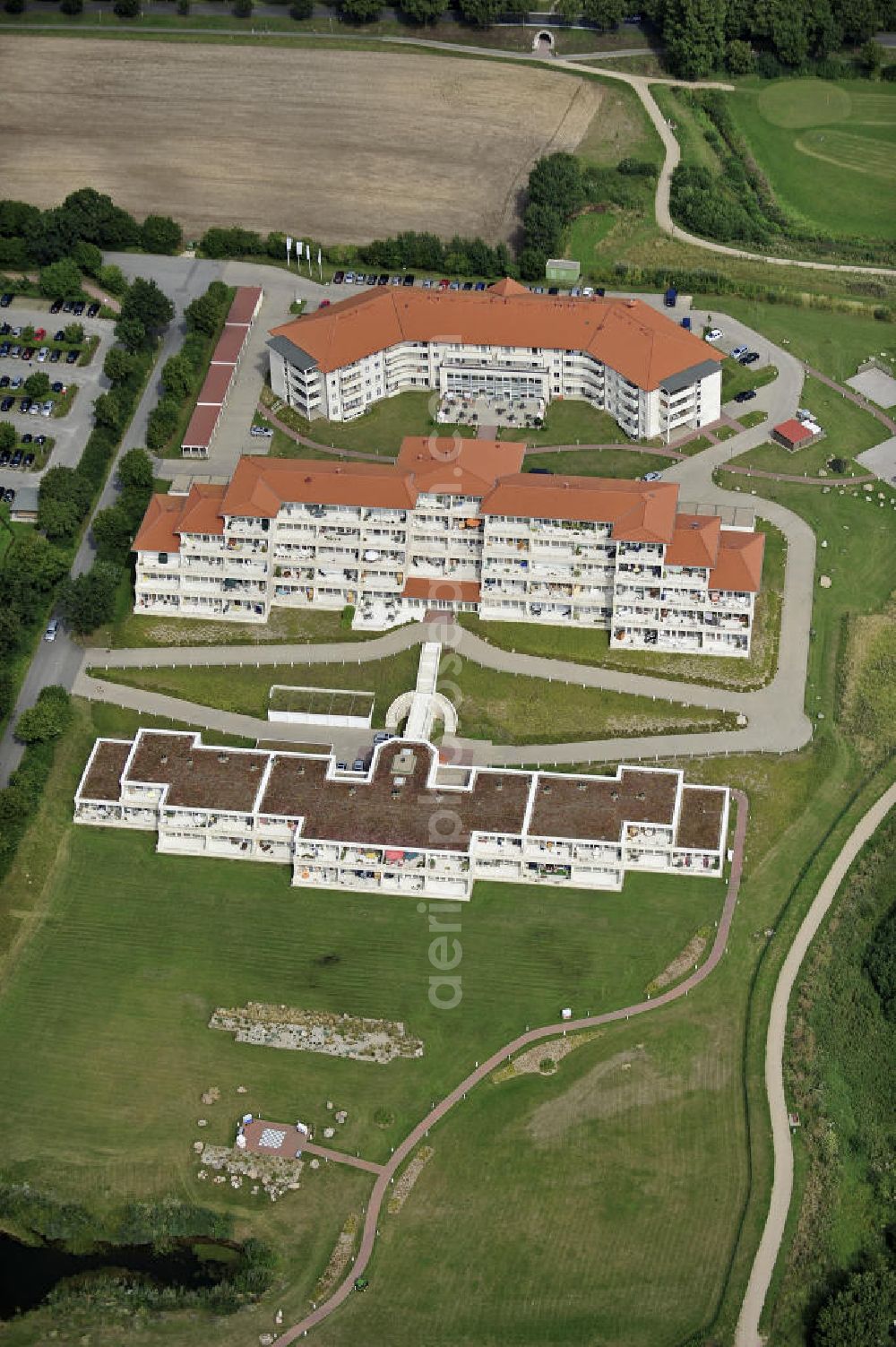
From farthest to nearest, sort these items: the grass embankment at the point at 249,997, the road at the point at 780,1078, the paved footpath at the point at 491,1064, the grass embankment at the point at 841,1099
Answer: the grass embankment at the point at 249,997, the grass embankment at the point at 841,1099, the paved footpath at the point at 491,1064, the road at the point at 780,1078

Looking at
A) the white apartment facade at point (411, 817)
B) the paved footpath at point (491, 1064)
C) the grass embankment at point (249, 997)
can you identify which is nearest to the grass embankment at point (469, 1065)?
the grass embankment at point (249, 997)

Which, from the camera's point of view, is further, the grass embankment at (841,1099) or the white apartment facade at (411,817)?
the white apartment facade at (411,817)

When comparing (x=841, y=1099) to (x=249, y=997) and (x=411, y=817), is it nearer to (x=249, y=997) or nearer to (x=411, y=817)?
(x=411, y=817)

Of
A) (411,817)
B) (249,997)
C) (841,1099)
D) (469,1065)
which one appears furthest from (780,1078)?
(249,997)

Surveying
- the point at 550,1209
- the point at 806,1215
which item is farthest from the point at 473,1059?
the point at 806,1215

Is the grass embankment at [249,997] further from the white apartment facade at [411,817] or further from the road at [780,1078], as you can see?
the road at [780,1078]

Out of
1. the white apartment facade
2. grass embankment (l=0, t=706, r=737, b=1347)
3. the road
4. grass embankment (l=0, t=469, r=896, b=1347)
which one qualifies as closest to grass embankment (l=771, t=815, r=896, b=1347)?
the road

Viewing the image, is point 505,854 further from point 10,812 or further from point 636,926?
point 10,812
